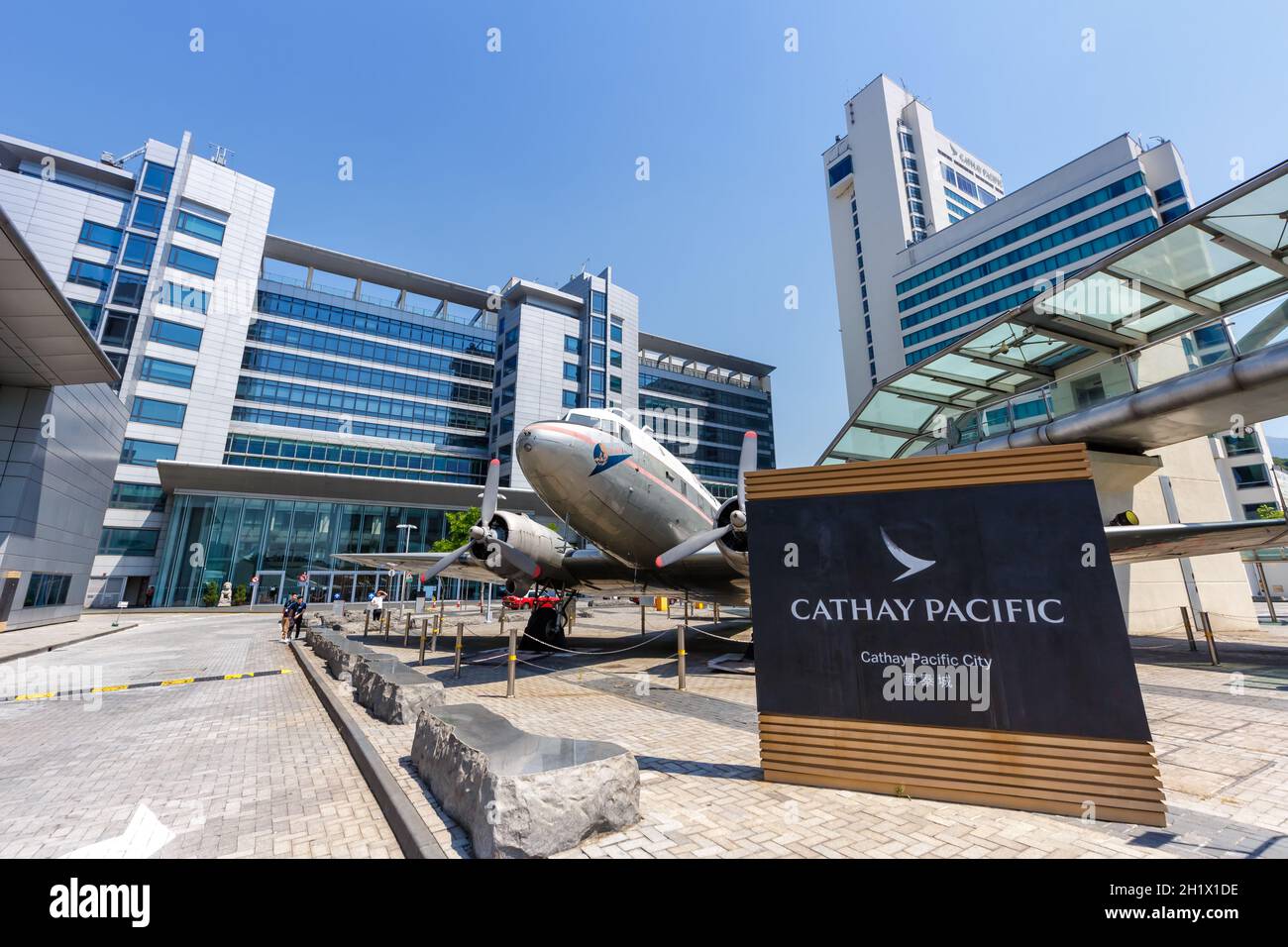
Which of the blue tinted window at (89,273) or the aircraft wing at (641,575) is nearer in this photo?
the aircraft wing at (641,575)

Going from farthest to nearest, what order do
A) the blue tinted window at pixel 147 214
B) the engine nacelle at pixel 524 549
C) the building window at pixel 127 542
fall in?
Result: the blue tinted window at pixel 147 214 → the building window at pixel 127 542 → the engine nacelle at pixel 524 549

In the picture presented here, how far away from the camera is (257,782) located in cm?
627

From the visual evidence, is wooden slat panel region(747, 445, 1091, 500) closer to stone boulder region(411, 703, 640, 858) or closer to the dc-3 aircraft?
stone boulder region(411, 703, 640, 858)

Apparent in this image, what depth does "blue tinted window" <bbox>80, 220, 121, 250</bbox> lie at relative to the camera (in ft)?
→ 159

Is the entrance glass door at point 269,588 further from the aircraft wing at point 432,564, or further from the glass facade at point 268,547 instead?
the aircraft wing at point 432,564

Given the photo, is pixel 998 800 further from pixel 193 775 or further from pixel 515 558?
pixel 515 558

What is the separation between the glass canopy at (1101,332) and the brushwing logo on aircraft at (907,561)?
15.4 meters

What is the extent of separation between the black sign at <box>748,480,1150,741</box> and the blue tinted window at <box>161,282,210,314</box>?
220ft

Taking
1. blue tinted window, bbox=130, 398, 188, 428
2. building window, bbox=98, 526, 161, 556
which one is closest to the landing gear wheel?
building window, bbox=98, 526, 161, 556

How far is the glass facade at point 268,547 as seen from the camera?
146ft

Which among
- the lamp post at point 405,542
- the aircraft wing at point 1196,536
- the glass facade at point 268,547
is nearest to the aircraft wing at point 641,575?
the aircraft wing at point 1196,536

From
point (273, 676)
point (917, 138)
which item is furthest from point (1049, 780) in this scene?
point (917, 138)
